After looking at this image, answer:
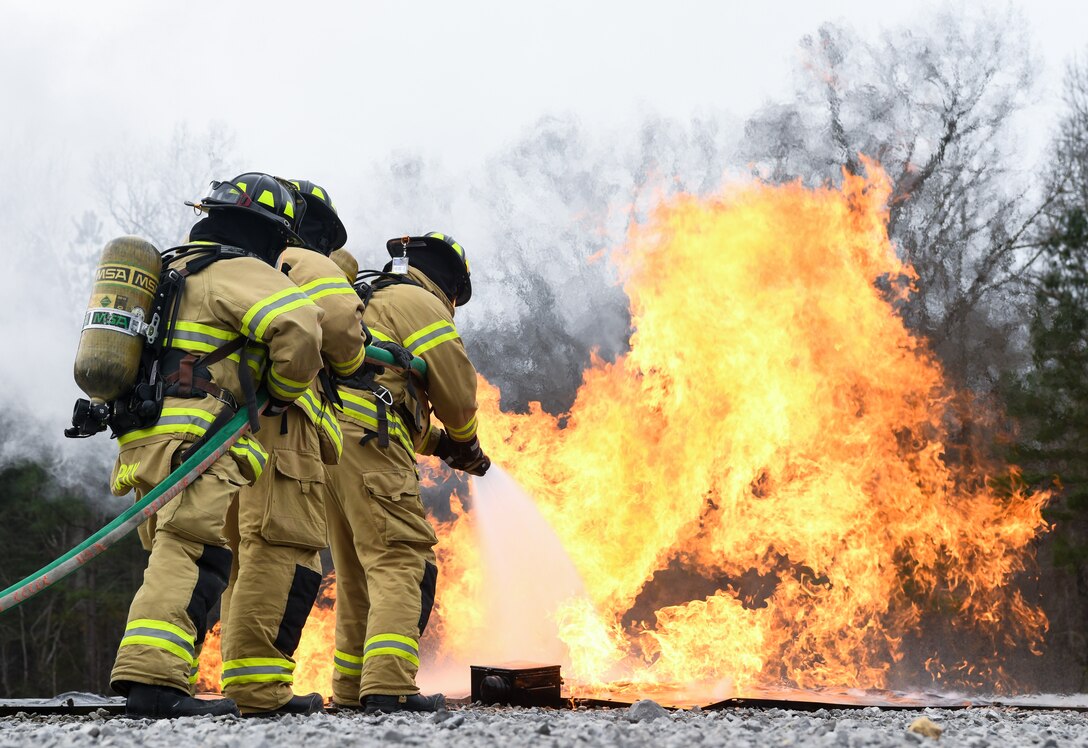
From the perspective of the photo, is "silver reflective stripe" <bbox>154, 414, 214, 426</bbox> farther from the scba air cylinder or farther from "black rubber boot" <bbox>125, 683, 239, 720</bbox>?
"black rubber boot" <bbox>125, 683, 239, 720</bbox>

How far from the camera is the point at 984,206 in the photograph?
13.9m

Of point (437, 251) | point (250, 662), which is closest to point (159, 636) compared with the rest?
point (250, 662)

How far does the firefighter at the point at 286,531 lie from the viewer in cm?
420

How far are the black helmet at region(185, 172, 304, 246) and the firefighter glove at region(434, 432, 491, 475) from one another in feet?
4.96

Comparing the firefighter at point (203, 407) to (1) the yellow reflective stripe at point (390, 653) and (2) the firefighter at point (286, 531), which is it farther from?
(1) the yellow reflective stripe at point (390, 653)

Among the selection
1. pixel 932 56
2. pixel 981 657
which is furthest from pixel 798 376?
pixel 932 56

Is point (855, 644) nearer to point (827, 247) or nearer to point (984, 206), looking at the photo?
point (827, 247)

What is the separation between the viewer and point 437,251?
18.4 feet

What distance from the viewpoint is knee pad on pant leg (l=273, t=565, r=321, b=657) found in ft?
14.0

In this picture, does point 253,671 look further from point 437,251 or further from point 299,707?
point 437,251

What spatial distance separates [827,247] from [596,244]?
4.81m

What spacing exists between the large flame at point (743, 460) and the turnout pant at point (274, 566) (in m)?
3.09

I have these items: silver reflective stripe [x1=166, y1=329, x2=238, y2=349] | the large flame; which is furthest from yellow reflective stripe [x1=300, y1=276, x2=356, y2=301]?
the large flame

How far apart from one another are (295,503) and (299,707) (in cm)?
95
